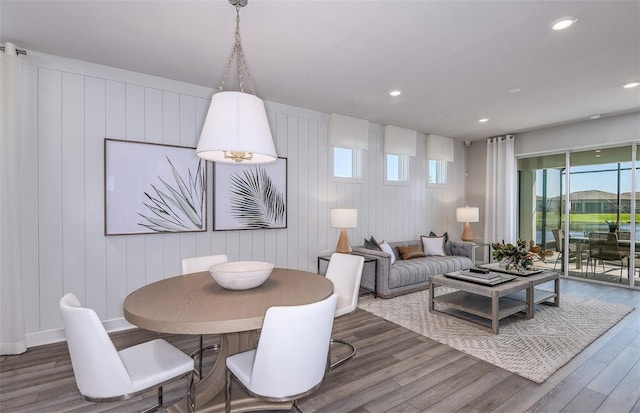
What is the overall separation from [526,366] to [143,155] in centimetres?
401

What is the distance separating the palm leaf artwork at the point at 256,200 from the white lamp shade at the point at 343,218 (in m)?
Answer: 0.71

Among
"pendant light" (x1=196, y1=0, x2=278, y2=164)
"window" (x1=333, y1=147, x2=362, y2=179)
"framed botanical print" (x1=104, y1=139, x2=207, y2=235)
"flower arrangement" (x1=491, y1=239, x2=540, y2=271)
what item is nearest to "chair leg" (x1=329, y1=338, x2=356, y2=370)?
"pendant light" (x1=196, y1=0, x2=278, y2=164)

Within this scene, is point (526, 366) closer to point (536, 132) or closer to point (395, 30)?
point (395, 30)

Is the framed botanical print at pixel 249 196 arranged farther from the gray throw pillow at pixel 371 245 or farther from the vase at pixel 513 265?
the vase at pixel 513 265

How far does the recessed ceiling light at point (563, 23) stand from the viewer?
7.52ft

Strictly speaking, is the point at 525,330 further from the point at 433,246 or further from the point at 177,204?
the point at 177,204

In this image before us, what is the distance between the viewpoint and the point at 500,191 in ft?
20.0

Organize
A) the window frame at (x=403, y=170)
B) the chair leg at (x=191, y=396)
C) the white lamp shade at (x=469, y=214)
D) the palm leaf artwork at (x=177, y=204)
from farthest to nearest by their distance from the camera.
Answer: the white lamp shade at (x=469, y=214), the window frame at (x=403, y=170), the palm leaf artwork at (x=177, y=204), the chair leg at (x=191, y=396)

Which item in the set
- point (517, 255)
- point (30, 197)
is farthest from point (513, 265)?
point (30, 197)

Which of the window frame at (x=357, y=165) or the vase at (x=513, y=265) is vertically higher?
the window frame at (x=357, y=165)

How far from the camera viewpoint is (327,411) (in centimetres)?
197

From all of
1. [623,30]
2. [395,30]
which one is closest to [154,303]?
[395,30]

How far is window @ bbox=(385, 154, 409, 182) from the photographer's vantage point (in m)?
5.57

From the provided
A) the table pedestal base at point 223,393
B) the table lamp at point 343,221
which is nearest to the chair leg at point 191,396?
the table pedestal base at point 223,393
